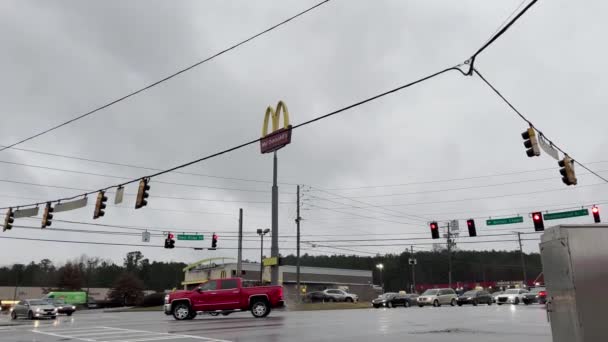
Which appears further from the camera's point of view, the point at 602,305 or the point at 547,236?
the point at 547,236

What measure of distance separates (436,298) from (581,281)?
36.8 m

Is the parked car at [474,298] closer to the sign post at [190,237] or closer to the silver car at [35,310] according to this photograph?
the sign post at [190,237]

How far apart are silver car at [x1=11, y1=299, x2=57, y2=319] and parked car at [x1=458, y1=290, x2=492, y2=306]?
3274 centimetres

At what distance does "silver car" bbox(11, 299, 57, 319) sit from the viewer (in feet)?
99.7

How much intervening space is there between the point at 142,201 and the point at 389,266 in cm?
13118

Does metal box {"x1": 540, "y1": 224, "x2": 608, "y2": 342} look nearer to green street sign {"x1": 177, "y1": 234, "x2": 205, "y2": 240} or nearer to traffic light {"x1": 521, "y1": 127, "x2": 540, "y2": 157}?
traffic light {"x1": 521, "y1": 127, "x2": 540, "y2": 157}

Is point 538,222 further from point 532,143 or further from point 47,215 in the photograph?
point 47,215

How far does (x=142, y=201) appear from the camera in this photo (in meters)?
24.2

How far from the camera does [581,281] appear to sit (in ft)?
24.6

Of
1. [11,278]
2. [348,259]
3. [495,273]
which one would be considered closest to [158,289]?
[11,278]

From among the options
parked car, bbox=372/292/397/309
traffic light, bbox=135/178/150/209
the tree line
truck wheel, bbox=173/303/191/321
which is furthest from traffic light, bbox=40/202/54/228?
the tree line

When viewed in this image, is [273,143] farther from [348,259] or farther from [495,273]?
[495,273]

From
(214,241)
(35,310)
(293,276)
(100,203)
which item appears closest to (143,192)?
(100,203)

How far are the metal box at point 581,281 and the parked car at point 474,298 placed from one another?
39.2 meters
